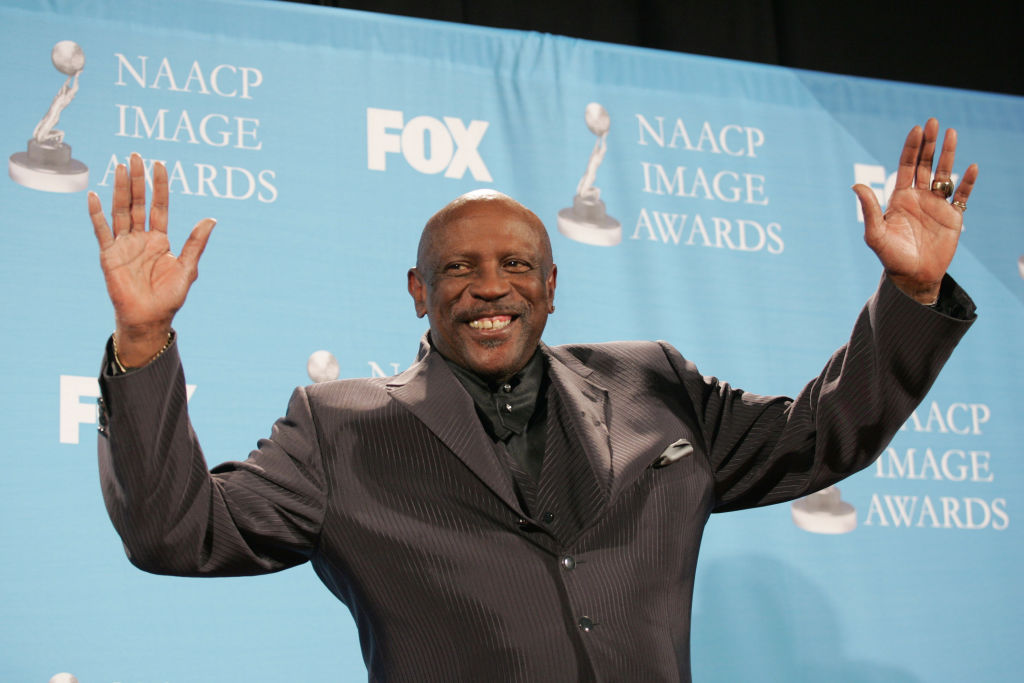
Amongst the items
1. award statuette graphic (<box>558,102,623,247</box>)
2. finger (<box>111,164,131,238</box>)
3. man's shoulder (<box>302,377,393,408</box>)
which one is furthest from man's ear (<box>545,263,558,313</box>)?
award statuette graphic (<box>558,102,623,247</box>)

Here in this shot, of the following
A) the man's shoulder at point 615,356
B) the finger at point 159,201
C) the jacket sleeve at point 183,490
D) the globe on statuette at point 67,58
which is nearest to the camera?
the jacket sleeve at point 183,490

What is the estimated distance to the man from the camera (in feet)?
4.94

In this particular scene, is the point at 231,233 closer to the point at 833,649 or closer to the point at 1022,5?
the point at 833,649

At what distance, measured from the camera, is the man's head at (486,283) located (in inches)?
72.2

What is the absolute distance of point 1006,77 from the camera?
394 centimetres

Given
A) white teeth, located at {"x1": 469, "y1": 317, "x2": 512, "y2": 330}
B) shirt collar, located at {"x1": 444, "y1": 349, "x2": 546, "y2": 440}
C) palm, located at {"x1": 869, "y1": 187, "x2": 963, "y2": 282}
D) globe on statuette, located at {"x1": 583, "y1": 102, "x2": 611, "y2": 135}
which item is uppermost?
globe on statuette, located at {"x1": 583, "y1": 102, "x2": 611, "y2": 135}

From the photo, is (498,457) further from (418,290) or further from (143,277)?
(143,277)

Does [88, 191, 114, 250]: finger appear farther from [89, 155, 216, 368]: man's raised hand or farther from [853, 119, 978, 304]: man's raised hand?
[853, 119, 978, 304]: man's raised hand

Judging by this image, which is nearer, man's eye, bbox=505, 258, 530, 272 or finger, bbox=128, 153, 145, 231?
finger, bbox=128, 153, 145, 231

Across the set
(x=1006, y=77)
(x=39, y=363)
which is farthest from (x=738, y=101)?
(x=39, y=363)

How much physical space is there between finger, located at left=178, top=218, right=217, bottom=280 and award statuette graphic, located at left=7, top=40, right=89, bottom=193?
1.14 meters

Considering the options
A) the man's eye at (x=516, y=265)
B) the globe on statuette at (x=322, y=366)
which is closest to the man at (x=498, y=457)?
the man's eye at (x=516, y=265)

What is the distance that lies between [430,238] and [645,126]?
1410mm

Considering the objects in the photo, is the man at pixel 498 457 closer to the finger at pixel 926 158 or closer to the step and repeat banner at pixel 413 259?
the finger at pixel 926 158
